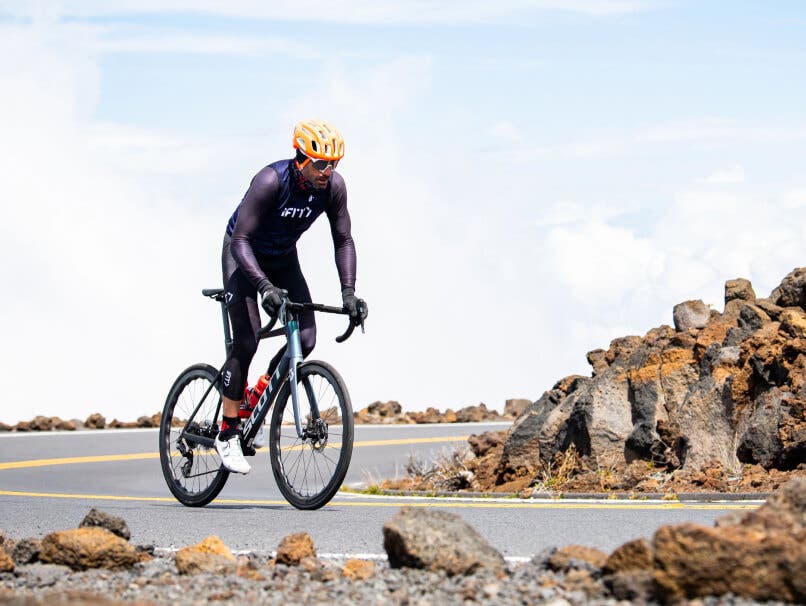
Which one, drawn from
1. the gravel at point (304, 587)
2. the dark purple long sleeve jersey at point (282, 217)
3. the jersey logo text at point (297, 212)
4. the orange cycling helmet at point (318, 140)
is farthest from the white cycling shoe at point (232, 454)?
the gravel at point (304, 587)

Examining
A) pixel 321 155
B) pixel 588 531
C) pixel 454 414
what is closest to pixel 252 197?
pixel 321 155

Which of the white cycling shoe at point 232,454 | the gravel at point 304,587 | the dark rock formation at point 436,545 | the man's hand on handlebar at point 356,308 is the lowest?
the gravel at point 304,587

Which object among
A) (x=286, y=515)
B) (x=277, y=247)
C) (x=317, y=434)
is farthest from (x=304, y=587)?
(x=277, y=247)

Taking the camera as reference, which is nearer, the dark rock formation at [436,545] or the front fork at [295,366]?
the dark rock formation at [436,545]

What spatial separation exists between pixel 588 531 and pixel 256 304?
139 inches

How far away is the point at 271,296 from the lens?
928 centimetres

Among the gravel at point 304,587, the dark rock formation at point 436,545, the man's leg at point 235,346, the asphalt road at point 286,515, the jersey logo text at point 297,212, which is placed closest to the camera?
the gravel at point 304,587

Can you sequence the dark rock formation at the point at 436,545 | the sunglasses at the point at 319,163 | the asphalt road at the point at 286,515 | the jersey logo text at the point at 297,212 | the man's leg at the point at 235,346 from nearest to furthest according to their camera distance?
the dark rock formation at the point at 436,545
the asphalt road at the point at 286,515
the sunglasses at the point at 319,163
the jersey logo text at the point at 297,212
the man's leg at the point at 235,346

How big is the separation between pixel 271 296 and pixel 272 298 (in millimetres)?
18

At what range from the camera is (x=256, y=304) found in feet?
33.1

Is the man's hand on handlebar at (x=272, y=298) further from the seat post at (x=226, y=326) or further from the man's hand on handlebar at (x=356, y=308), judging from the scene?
the seat post at (x=226, y=326)

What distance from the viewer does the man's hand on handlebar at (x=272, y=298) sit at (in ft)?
30.5

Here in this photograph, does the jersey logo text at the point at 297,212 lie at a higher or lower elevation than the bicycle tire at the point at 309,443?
higher

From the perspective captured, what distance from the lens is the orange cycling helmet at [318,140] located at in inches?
368
